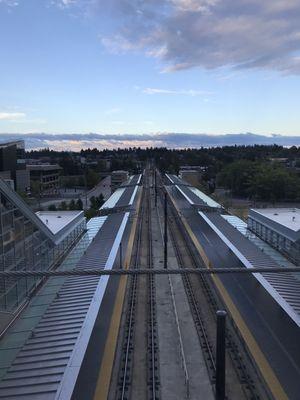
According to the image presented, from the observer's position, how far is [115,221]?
2861 centimetres

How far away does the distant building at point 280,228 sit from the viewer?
1945cm

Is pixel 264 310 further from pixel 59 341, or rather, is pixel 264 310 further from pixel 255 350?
pixel 59 341

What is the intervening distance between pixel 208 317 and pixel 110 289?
3578mm

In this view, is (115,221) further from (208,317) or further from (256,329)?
(256,329)

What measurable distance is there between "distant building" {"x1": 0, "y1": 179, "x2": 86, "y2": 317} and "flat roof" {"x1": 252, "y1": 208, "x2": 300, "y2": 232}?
33.8 feet

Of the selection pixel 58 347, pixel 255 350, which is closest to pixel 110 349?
pixel 58 347

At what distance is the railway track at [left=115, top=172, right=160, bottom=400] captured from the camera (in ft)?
33.0

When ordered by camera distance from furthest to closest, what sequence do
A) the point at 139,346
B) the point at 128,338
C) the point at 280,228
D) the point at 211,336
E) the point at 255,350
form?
the point at 280,228
the point at 211,336
the point at 128,338
the point at 139,346
the point at 255,350

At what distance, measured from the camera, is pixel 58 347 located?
30.7 feet

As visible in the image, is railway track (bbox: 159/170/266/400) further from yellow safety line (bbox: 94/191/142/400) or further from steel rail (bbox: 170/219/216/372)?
yellow safety line (bbox: 94/191/142/400)

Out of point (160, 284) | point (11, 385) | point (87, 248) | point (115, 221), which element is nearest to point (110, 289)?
point (160, 284)

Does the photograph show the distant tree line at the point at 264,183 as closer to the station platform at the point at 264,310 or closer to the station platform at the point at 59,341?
the station platform at the point at 264,310

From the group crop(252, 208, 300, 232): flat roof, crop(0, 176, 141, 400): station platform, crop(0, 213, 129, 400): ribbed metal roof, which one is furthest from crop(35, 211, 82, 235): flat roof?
crop(252, 208, 300, 232): flat roof

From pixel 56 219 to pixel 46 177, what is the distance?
59875 millimetres
